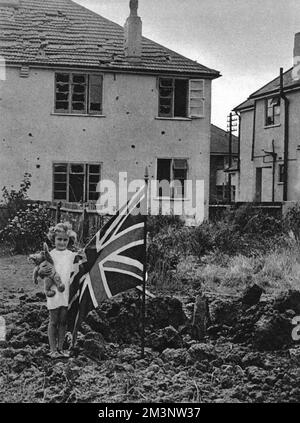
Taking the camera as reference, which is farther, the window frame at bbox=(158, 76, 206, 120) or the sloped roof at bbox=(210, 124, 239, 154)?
the sloped roof at bbox=(210, 124, 239, 154)

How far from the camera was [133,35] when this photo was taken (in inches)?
466

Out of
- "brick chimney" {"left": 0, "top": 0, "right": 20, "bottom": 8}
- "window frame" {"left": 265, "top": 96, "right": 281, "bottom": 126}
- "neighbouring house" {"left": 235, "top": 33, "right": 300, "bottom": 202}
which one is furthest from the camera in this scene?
"window frame" {"left": 265, "top": 96, "right": 281, "bottom": 126}

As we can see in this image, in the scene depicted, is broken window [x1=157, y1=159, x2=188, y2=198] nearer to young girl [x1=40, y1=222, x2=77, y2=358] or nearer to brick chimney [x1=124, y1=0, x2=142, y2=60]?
brick chimney [x1=124, y1=0, x2=142, y2=60]

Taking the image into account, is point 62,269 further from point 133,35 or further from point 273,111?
point 273,111

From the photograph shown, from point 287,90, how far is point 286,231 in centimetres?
959

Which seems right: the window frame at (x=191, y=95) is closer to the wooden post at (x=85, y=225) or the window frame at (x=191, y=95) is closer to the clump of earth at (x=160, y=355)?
the wooden post at (x=85, y=225)

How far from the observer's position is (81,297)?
5992 millimetres

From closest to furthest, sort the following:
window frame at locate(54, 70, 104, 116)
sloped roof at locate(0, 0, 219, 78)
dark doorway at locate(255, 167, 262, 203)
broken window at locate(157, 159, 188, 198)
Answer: sloped roof at locate(0, 0, 219, 78) < broken window at locate(157, 159, 188, 198) < window frame at locate(54, 70, 104, 116) < dark doorway at locate(255, 167, 262, 203)

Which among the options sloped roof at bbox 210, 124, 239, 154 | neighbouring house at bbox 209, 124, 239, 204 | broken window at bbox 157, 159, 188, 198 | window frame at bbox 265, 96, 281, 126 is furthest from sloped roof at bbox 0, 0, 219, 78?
sloped roof at bbox 210, 124, 239, 154

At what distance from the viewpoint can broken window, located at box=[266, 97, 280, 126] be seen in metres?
20.1

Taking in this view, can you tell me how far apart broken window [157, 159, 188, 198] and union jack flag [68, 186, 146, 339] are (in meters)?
5.97

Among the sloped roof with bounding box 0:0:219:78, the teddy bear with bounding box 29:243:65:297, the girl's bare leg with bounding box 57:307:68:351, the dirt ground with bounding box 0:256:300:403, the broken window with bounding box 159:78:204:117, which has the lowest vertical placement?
the dirt ground with bounding box 0:256:300:403
